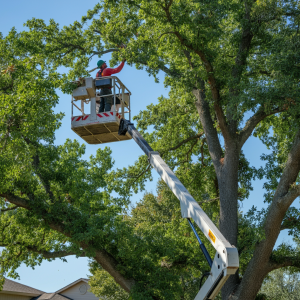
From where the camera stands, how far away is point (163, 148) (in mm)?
17234

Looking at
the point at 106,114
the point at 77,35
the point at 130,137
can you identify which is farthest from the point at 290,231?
the point at 77,35

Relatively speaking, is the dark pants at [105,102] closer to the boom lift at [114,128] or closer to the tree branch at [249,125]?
the boom lift at [114,128]

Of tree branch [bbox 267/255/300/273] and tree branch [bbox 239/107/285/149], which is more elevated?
tree branch [bbox 239/107/285/149]

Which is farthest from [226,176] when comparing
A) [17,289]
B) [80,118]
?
[17,289]

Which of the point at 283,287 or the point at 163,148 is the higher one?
the point at 163,148

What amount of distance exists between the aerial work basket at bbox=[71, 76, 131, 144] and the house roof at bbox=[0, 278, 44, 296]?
1584 centimetres

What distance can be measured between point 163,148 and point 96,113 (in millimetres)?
5158

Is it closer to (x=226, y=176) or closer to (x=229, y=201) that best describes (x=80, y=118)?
(x=226, y=176)

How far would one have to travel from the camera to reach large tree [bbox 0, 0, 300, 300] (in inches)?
447

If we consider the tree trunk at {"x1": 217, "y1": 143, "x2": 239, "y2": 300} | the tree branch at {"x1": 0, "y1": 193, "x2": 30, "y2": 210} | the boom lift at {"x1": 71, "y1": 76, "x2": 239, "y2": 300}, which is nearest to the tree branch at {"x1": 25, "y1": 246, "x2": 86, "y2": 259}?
the tree branch at {"x1": 0, "y1": 193, "x2": 30, "y2": 210}

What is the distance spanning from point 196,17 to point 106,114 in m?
4.18

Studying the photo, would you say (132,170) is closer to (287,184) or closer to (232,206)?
(232,206)

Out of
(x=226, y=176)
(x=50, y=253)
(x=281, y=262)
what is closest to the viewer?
(x=281, y=262)

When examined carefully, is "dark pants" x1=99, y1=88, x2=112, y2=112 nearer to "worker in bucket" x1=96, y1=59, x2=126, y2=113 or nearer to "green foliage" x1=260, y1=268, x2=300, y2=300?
"worker in bucket" x1=96, y1=59, x2=126, y2=113
